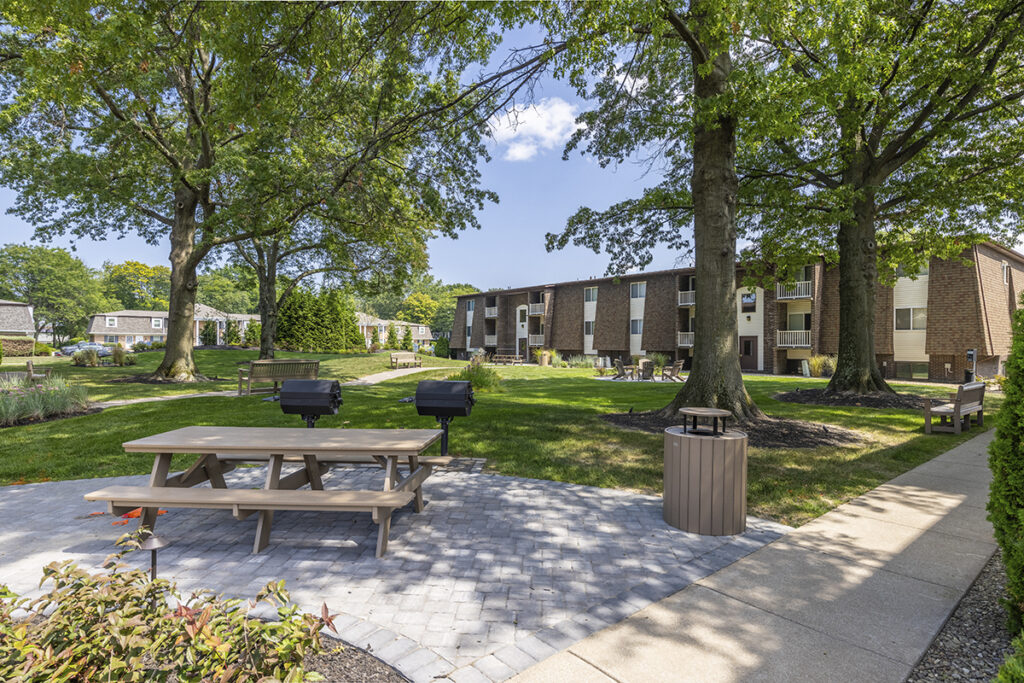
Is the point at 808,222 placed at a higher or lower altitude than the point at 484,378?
higher

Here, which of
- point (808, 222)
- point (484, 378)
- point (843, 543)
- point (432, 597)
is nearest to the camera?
point (432, 597)

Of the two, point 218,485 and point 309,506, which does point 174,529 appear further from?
point 309,506

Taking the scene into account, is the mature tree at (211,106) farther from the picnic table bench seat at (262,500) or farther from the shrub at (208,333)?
the shrub at (208,333)

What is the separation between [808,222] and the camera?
13.7 metres

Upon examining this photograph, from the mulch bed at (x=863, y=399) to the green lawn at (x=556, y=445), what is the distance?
100 cm

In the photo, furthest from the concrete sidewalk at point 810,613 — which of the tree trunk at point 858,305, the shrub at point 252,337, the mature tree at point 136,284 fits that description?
the mature tree at point 136,284

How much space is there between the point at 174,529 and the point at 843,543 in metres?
6.16

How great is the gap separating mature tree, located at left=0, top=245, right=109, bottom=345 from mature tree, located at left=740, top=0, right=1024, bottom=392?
73.9 metres

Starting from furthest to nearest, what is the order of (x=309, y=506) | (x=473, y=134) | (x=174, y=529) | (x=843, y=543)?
(x=473, y=134)
(x=174, y=529)
(x=843, y=543)
(x=309, y=506)

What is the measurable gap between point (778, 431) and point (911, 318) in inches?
943

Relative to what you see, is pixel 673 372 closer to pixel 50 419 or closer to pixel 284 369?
pixel 284 369

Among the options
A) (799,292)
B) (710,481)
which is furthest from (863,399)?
(799,292)

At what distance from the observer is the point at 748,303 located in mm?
31484

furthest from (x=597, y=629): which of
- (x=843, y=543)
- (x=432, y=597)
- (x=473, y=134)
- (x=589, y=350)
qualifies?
(x=589, y=350)
